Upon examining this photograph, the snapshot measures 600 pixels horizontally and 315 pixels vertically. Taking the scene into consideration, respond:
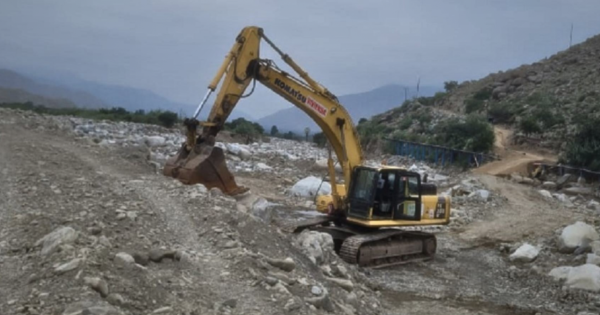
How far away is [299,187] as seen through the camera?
20188mm

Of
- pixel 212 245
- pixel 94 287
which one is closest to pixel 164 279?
pixel 94 287

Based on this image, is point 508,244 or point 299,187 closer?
point 508,244

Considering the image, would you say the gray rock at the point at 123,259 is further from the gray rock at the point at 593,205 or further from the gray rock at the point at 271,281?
the gray rock at the point at 593,205

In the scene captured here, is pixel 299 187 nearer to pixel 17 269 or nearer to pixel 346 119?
pixel 346 119

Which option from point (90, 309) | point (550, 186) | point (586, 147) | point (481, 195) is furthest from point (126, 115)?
point (90, 309)

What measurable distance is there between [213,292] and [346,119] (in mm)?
7449

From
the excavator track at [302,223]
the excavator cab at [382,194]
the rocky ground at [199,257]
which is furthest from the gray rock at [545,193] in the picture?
the excavator track at [302,223]

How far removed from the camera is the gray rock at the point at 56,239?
634 cm

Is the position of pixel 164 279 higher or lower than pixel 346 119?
lower

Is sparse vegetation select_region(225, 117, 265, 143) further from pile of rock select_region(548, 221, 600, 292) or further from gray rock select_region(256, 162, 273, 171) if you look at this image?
pile of rock select_region(548, 221, 600, 292)

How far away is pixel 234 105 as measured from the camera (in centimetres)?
1302

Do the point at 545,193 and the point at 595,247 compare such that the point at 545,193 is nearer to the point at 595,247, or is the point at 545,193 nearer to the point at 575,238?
the point at 575,238

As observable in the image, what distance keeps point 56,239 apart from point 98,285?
41.7 inches

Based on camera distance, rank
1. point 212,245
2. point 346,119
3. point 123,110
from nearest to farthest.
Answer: point 212,245 < point 346,119 < point 123,110
